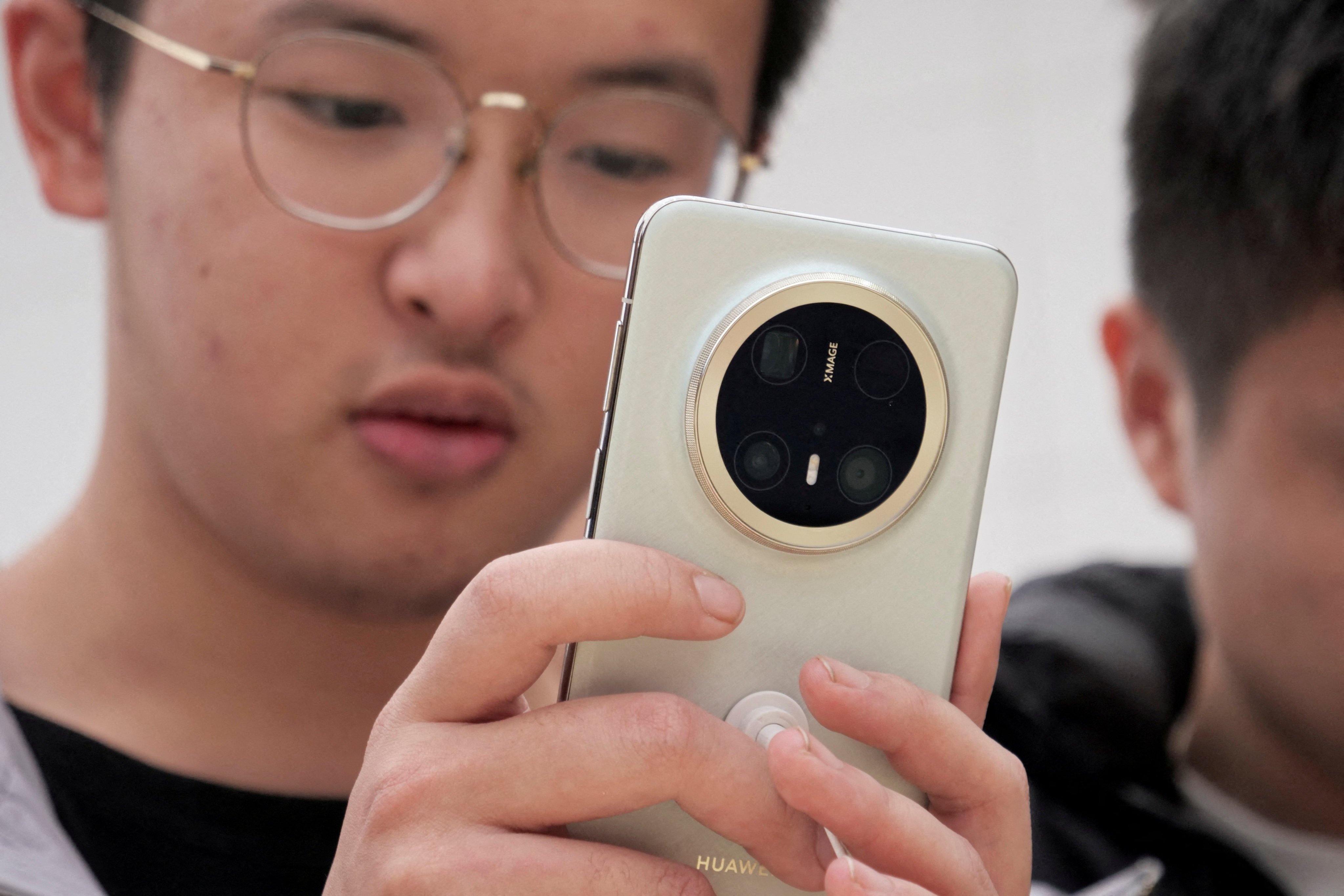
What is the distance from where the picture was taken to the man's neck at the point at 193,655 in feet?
2.19

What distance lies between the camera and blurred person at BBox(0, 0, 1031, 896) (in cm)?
60

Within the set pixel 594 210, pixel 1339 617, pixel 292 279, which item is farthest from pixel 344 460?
pixel 1339 617

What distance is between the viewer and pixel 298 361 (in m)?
0.59

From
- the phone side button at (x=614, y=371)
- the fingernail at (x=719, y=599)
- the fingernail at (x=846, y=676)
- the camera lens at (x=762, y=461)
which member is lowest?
the fingernail at (x=846, y=676)

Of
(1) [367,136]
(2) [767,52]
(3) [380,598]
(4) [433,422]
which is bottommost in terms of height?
(3) [380,598]

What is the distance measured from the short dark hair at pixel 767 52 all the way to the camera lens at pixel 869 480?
0.39 metres

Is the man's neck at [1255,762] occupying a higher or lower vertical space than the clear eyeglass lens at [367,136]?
lower

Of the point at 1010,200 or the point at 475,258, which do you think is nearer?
the point at 475,258

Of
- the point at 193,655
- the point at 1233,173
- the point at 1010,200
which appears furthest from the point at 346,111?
the point at 1010,200

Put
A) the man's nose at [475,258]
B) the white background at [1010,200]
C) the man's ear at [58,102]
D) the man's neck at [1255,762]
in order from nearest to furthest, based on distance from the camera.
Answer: the man's nose at [475,258], the man's ear at [58,102], the man's neck at [1255,762], the white background at [1010,200]

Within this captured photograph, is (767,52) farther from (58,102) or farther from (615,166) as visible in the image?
(58,102)

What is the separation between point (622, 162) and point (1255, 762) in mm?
715

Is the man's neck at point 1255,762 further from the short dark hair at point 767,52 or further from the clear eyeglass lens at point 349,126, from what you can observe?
the clear eyeglass lens at point 349,126

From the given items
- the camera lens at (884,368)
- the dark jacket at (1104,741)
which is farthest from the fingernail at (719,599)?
the dark jacket at (1104,741)
